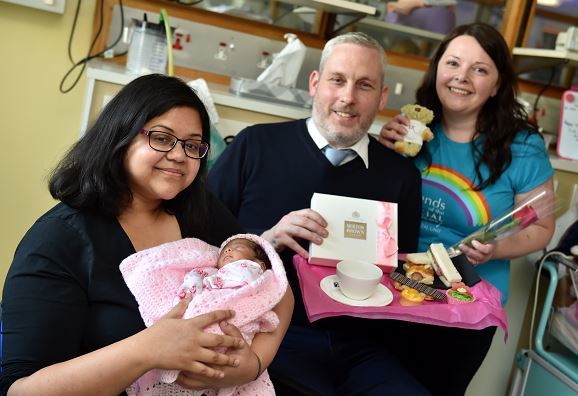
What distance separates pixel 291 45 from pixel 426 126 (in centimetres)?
67

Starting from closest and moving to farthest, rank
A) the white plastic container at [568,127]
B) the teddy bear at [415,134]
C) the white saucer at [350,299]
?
1. the white saucer at [350,299]
2. the teddy bear at [415,134]
3. the white plastic container at [568,127]

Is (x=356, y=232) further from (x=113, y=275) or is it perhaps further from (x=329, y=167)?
(x=113, y=275)

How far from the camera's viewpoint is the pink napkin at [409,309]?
56.2 inches

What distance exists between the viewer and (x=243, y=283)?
4.10 feet

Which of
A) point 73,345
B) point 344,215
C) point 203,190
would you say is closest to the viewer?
point 73,345

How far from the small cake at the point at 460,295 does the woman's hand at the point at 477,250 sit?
0.25 meters

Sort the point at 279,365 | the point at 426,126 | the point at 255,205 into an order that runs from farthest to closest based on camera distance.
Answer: the point at 426,126 → the point at 255,205 → the point at 279,365

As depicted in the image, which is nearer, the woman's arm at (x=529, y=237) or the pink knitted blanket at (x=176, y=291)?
the pink knitted blanket at (x=176, y=291)

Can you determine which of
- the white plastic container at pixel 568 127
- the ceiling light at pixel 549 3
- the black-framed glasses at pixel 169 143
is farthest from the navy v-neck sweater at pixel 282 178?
the ceiling light at pixel 549 3

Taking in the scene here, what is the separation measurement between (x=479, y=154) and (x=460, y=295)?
2.18 feet

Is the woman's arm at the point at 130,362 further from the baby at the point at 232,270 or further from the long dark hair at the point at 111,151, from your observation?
the long dark hair at the point at 111,151

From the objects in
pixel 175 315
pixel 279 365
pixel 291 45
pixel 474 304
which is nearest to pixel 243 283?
pixel 175 315

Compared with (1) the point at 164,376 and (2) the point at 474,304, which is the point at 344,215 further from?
(1) the point at 164,376

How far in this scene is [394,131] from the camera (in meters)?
2.09
